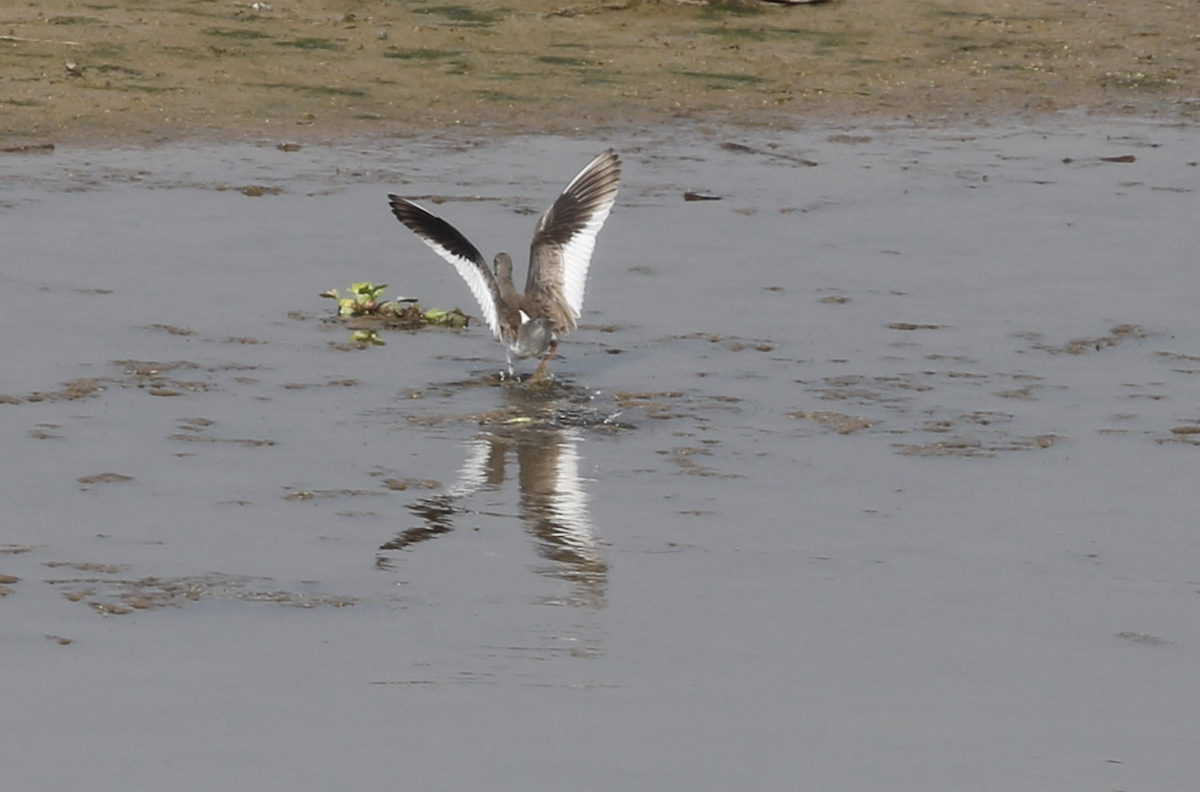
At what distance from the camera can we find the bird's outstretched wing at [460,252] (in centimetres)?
1005

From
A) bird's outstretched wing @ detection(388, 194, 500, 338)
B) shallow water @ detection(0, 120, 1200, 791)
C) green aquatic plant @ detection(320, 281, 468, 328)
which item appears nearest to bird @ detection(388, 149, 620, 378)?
bird's outstretched wing @ detection(388, 194, 500, 338)

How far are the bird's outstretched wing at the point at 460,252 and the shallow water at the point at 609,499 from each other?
0.41m

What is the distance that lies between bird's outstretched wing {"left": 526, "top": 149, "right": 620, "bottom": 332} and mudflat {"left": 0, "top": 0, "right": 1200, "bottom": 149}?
593 centimetres

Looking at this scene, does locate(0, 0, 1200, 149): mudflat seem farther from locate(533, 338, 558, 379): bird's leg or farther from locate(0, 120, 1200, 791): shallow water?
locate(533, 338, 558, 379): bird's leg

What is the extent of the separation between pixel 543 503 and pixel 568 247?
2739 millimetres

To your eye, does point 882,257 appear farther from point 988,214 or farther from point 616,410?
point 616,410

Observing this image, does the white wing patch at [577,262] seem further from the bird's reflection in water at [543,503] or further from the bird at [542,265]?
the bird's reflection in water at [543,503]

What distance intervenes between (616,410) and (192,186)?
564 cm

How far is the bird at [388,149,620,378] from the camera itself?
10.0 metres

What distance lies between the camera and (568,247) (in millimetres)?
10602

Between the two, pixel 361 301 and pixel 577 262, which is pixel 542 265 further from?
pixel 361 301

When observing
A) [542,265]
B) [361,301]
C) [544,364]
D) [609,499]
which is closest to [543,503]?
[609,499]

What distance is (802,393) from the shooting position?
9930mm

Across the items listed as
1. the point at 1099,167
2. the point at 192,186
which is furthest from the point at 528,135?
the point at 1099,167
